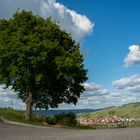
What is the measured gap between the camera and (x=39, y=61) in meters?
50.7

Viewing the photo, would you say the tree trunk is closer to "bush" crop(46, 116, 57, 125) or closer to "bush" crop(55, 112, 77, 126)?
"bush" crop(46, 116, 57, 125)

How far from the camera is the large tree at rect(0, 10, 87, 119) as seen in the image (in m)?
51.3

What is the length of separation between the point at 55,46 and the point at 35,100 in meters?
7.59

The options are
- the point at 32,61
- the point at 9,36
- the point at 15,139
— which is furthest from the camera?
the point at 9,36

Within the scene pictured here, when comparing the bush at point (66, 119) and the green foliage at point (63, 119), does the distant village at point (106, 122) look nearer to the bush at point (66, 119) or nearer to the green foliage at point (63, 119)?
the bush at point (66, 119)

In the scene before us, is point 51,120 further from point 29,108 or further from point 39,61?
point 39,61

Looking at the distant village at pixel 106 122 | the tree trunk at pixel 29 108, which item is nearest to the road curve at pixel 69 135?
the tree trunk at pixel 29 108

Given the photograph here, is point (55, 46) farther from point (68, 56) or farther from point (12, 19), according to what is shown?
point (12, 19)

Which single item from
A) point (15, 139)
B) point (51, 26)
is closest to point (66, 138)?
point (15, 139)

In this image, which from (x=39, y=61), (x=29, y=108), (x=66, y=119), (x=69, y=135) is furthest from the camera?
(x=29, y=108)

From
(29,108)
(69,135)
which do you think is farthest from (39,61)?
(69,135)

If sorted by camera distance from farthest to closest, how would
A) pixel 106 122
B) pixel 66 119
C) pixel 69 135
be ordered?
1. pixel 106 122
2. pixel 66 119
3. pixel 69 135

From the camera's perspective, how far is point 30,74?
170 feet

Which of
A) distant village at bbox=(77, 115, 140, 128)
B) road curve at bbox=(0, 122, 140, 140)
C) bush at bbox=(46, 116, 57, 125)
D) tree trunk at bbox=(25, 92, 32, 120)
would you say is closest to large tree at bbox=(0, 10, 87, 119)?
tree trunk at bbox=(25, 92, 32, 120)
